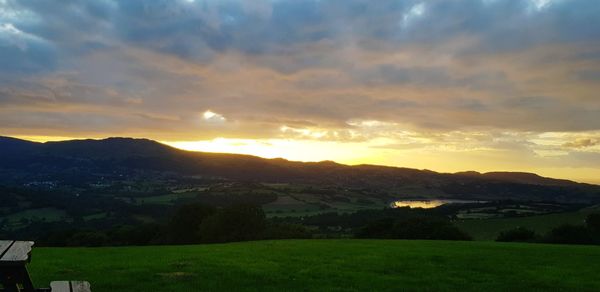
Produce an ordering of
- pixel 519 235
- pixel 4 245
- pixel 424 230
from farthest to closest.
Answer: pixel 424 230
pixel 519 235
pixel 4 245

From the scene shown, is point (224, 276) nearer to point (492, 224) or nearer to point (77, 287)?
point (77, 287)

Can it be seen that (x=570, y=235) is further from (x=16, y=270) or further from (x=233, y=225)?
(x=16, y=270)

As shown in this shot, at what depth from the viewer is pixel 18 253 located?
28.0 ft

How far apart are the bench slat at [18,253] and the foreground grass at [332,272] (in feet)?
19.5

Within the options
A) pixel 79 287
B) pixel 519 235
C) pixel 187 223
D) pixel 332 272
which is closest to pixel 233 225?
pixel 187 223

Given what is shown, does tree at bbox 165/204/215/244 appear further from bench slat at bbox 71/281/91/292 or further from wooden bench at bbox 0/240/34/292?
wooden bench at bbox 0/240/34/292

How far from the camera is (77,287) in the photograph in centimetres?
926

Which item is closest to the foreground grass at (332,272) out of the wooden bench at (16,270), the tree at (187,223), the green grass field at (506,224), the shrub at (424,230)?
the wooden bench at (16,270)

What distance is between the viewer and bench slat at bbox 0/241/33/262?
800cm

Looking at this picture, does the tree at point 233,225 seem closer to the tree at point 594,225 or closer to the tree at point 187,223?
the tree at point 187,223

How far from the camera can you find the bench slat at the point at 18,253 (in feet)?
26.2

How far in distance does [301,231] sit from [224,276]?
60559 mm

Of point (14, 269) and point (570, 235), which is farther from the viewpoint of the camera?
point (570, 235)

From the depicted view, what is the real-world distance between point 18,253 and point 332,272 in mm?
12528
